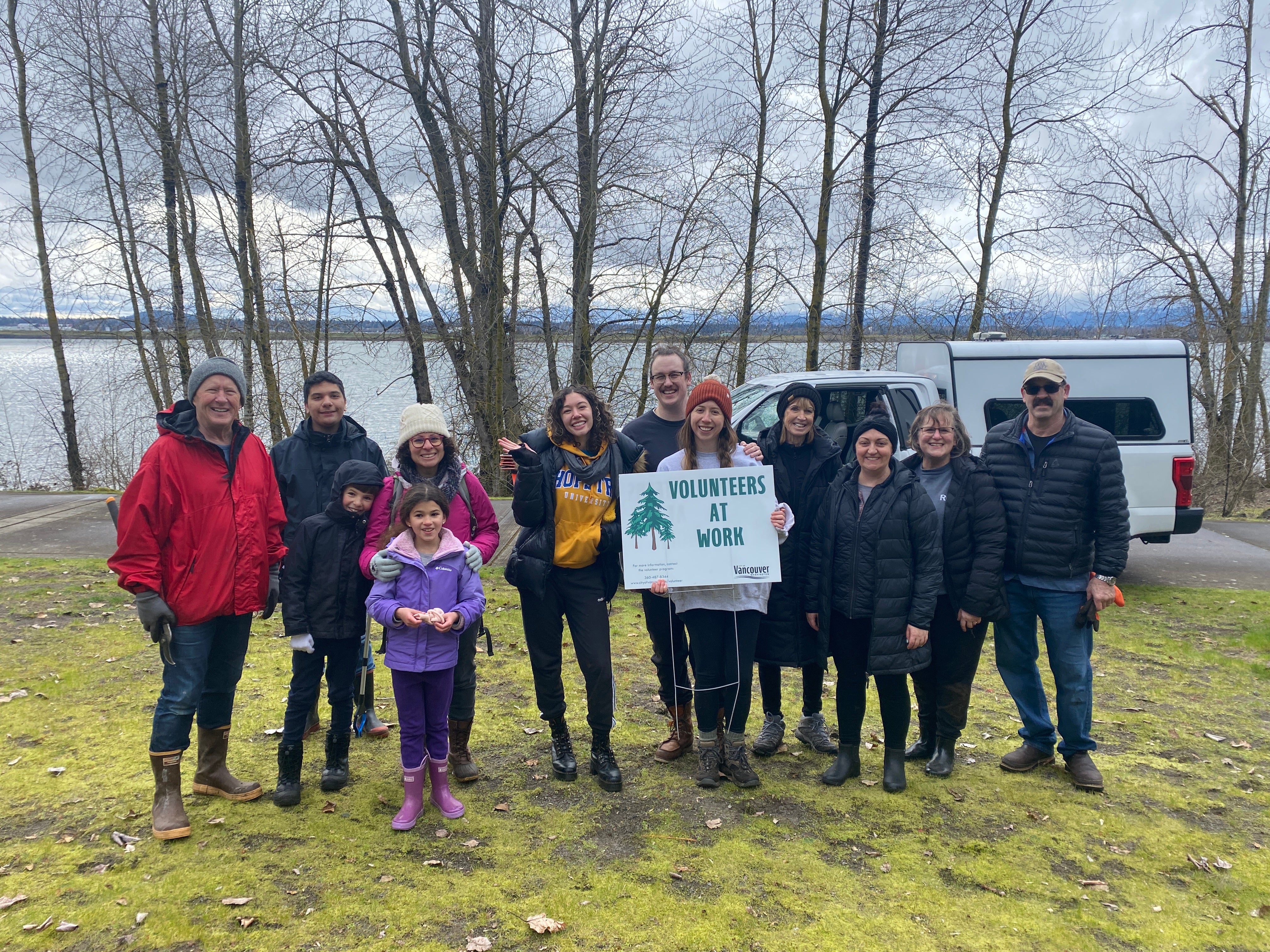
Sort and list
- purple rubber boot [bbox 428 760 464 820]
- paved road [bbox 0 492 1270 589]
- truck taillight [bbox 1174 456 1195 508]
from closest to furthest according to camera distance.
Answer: purple rubber boot [bbox 428 760 464 820]
truck taillight [bbox 1174 456 1195 508]
paved road [bbox 0 492 1270 589]

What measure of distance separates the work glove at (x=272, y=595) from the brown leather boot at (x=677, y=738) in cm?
225

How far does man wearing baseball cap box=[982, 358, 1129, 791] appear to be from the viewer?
413 cm

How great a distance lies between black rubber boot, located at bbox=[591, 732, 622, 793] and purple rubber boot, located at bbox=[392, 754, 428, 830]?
0.96m

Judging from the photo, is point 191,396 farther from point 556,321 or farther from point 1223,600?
point 556,321

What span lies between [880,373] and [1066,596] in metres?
4.29

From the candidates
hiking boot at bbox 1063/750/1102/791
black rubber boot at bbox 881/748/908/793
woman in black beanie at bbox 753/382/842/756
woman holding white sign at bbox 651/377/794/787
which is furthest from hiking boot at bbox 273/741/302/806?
hiking boot at bbox 1063/750/1102/791

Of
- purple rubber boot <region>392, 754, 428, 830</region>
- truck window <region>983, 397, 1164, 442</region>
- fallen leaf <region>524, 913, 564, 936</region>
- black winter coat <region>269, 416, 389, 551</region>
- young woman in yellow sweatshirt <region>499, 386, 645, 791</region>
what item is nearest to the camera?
fallen leaf <region>524, 913, 564, 936</region>

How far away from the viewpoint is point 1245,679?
604 cm

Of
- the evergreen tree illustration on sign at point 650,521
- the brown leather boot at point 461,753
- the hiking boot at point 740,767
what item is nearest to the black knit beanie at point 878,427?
the evergreen tree illustration on sign at point 650,521

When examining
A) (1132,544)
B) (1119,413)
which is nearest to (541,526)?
(1119,413)

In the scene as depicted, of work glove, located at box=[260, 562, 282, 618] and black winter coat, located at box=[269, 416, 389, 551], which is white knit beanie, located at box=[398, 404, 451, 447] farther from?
work glove, located at box=[260, 562, 282, 618]

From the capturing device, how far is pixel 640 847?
12.1ft

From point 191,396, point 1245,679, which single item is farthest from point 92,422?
point 1245,679

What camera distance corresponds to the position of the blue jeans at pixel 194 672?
3631 mm
